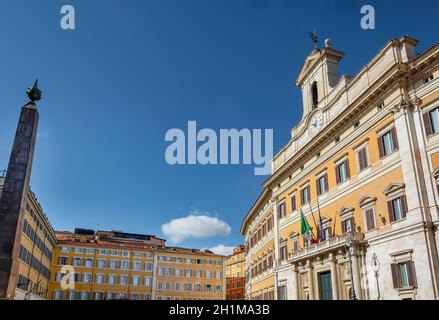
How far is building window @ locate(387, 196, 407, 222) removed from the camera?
20.7 metres

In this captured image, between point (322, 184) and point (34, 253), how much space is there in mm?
33988

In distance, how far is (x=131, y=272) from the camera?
225 ft

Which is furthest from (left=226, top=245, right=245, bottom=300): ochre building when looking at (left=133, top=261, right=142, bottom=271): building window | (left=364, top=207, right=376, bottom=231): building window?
(left=364, top=207, right=376, bottom=231): building window

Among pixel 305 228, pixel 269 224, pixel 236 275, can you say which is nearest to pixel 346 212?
pixel 305 228

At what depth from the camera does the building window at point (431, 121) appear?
65.1 ft

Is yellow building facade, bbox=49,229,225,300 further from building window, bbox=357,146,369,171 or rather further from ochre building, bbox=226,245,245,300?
building window, bbox=357,146,369,171

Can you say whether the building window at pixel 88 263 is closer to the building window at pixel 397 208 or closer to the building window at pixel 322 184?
the building window at pixel 322 184

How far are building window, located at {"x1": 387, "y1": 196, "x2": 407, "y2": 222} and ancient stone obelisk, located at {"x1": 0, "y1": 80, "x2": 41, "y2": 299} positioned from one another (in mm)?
17591

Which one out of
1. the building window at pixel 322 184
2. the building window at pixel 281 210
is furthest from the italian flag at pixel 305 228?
the building window at pixel 281 210

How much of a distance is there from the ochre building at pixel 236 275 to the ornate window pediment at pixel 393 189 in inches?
2669

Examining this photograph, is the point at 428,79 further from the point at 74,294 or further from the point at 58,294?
the point at 74,294

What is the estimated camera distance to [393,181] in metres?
21.6
